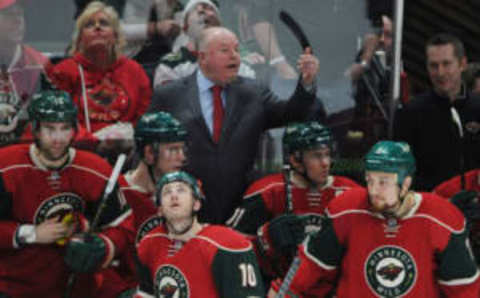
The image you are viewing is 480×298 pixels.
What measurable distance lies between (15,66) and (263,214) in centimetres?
136

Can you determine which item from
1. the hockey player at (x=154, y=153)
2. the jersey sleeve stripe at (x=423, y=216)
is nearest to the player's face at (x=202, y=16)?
the hockey player at (x=154, y=153)

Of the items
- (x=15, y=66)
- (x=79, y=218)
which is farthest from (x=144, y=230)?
(x=15, y=66)

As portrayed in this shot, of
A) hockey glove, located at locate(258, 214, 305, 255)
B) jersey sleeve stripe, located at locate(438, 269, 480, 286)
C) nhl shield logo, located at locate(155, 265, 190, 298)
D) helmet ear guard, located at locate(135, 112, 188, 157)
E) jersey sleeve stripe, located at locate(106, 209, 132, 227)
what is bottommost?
jersey sleeve stripe, located at locate(438, 269, 480, 286)

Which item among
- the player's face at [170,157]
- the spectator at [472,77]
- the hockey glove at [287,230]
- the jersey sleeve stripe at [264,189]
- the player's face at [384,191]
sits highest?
the spectator at [472,77]

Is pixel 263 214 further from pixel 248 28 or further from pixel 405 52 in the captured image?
pixel 405 52

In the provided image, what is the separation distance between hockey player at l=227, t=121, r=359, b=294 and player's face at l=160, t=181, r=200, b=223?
2.10 feet

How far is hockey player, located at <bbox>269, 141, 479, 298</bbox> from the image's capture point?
456 cm

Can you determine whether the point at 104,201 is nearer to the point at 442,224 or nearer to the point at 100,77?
the point at 100,77

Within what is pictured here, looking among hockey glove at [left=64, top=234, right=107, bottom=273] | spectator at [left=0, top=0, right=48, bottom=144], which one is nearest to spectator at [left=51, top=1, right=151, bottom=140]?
spectator at [left=0, top=0, right=48, bottom=144]

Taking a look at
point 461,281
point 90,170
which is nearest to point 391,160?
point 461,281

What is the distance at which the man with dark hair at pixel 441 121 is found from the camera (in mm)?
5508

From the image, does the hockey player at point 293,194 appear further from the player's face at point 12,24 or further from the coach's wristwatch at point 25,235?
the player's face at point 12,24

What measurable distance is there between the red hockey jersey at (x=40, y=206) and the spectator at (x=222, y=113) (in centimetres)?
51

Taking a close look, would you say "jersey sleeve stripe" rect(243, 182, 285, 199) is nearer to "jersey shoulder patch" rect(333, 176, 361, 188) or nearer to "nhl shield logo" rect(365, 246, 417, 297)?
"jersey shoulder patch" rect(333, 176, 361, 188)
